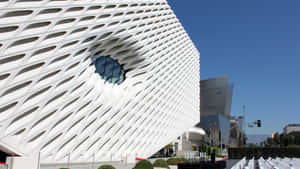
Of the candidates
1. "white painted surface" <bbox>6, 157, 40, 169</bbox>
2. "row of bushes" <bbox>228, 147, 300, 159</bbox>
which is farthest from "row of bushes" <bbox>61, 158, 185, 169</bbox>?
"row of bushes" <bbox>228, 147, 300, 159</bbox>

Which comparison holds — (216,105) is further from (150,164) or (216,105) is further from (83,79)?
(150,164)

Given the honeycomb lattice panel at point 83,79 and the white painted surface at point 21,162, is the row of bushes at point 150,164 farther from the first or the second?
the white painted surface at point 21,162

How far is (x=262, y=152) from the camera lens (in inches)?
1652

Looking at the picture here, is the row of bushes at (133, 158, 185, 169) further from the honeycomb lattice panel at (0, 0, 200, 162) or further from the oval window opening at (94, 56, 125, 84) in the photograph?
the oval window opening at (94, 56, 125, 84)

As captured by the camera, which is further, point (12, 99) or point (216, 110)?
point (216, 110)

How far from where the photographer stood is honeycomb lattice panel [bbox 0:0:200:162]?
16406 millimetres

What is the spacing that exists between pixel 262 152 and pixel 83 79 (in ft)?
109

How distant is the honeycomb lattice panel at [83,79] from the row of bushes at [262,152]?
1143 centimetres

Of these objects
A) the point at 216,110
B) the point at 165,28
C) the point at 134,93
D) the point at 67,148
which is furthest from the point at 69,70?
the point at 216,110

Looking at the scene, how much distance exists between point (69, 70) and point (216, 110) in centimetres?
6895

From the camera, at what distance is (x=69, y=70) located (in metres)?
20.6

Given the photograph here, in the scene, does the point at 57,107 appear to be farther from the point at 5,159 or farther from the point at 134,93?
the point at 134,93

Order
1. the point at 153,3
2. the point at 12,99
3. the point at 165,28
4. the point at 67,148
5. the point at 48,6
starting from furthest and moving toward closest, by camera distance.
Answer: the point at 165,28 → the point at 153,3 → the point at 67,148 → the point at 48,6 → the point at 12,99

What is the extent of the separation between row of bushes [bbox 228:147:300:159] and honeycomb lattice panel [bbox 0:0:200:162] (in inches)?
450
